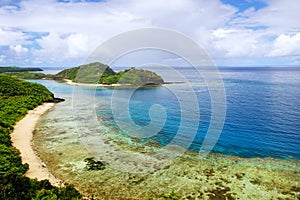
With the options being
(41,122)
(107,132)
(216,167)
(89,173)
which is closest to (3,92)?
(41,122)

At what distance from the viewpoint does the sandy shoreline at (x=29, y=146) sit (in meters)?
22.1

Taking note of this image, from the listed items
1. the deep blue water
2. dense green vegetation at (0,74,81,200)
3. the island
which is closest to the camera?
dense green vegetation at (0,74,81,200)

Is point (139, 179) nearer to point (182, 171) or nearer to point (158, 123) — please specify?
point (182, 171)

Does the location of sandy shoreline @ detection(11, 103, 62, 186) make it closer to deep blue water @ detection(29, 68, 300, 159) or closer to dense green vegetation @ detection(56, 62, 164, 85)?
deep blue water @ detection(29, 68, 300, 159)

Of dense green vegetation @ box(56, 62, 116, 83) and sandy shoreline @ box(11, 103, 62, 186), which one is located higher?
dense green vegetation @ box(56, 62, 116, 83)

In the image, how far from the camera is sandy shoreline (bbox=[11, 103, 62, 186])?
22141 millimetres

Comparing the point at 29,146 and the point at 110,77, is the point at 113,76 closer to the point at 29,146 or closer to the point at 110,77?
the point at 110,77

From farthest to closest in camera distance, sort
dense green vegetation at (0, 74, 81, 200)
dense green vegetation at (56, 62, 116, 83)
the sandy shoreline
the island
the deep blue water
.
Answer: dense green vegetation at (56, 62, 116, 83)
the island
the deep blue water
the sandy shoreline
dense green vegetation at (0, 74, 81, 200)

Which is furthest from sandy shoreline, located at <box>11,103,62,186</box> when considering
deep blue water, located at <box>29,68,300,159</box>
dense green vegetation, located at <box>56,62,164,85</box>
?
dense green vegetation, located at <box>56,62,164,85</box>

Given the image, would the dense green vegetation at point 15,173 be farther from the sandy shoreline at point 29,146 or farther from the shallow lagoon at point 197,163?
the shallow lagoon at point 197,163

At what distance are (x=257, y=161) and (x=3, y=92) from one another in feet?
193

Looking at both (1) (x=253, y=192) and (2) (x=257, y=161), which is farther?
(2) (x=257, y=161)

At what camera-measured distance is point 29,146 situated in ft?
96.8

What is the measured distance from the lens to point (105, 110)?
56.2m
